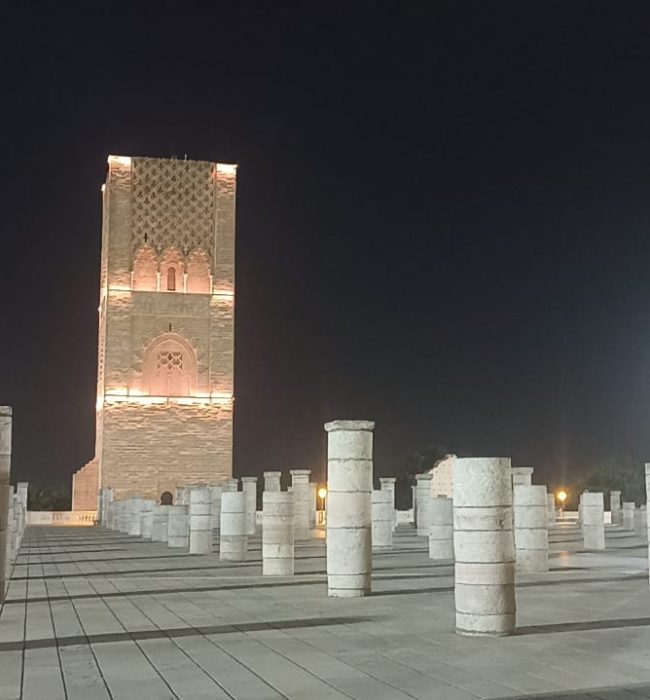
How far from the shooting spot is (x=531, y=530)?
12836 millimetres

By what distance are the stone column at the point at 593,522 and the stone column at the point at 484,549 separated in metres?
11.3

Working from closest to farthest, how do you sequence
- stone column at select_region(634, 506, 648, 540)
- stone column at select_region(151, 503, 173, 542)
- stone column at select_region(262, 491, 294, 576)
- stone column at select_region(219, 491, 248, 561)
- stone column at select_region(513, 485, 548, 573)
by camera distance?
stone column at select_region(262, 491, 294, 576) < stone column at select_region(513, 485, 548, 573) < stone column at select_region(219, 491, 248, 561) < stone column at select_region(151, 503, 173, 542) < stone column at select_region(634, 506, 648, 540)

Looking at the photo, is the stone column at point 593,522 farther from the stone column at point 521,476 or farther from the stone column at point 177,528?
the stone column at point 177,528

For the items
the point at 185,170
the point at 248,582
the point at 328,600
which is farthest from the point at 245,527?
the point at 185,170

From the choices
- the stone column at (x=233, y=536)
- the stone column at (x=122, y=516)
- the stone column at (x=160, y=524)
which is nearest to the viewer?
the stone column at (x=233, y=536)

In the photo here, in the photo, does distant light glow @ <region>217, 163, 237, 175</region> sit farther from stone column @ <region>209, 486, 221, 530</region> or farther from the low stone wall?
stone column @ <region>209, 486, 221, 530</region>

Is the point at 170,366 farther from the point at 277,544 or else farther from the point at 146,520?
the point at 277,544

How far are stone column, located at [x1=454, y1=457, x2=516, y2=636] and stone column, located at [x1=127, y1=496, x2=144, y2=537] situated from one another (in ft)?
61.8

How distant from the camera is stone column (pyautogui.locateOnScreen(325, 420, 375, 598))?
924cm

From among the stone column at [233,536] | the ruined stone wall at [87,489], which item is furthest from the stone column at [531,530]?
the ruined stone wall at [87,489]

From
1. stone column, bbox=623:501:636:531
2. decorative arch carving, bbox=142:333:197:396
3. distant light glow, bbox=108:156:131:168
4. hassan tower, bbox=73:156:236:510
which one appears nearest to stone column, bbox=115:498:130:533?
hassan tower, bbox=73:156:236:510

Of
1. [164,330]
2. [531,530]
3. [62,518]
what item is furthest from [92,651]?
[164,330]

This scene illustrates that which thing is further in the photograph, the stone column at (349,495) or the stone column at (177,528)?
the stone column at (177,528)

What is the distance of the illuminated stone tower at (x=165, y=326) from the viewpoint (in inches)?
1451
